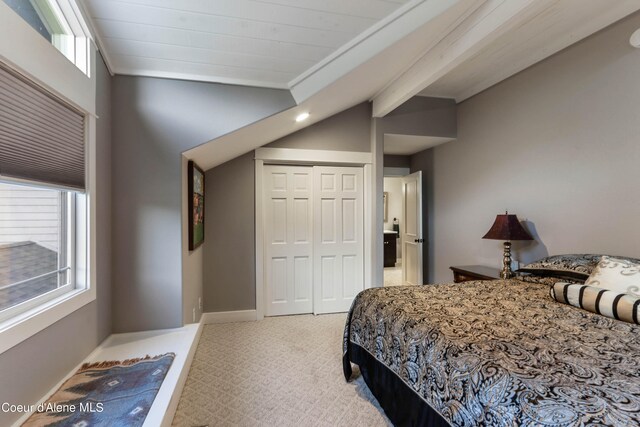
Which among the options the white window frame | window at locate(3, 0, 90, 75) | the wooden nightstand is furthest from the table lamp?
window at locate(3, 0, 90, 75)

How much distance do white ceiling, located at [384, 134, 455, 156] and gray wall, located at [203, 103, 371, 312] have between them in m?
0.74

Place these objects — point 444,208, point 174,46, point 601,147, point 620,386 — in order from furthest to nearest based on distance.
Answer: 1. point 444,208
2. point 601,147
3. point 174,46
4. point 620,386

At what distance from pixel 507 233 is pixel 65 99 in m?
3.29

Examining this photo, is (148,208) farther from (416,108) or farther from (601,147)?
(601,147)

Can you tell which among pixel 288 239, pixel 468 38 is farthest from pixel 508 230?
pixel 288 239

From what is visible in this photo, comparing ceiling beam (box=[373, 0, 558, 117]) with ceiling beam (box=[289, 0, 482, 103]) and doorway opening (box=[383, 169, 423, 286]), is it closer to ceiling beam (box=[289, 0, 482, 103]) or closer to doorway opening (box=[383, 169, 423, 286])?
ceiling beam (box=[289, 0, 482, 103])

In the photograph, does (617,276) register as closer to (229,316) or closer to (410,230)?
(410,230)

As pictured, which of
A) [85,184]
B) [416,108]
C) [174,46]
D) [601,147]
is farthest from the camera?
[416,108]

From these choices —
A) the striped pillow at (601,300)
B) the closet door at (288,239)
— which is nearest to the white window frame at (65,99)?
the closet door at (288,239)

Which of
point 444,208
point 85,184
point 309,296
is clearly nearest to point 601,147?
point 444,208

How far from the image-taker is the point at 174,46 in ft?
6.08

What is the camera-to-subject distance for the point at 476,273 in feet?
9.24

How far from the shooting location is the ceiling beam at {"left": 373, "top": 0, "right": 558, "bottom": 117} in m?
1.61

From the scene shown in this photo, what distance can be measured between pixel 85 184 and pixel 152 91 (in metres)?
0.89
